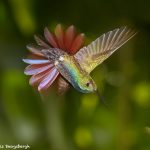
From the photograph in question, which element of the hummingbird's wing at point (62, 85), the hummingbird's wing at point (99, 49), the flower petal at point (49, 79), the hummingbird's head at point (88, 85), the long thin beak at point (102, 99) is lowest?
the long thin beak at point (102, 99)

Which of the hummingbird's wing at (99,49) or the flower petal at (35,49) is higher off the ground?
the flower petal at (35,49)

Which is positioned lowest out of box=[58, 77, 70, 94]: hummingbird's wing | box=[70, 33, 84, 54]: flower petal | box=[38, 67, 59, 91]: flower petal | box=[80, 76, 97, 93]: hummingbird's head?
box=[80, 76, 97, 93]: hummingbird's head

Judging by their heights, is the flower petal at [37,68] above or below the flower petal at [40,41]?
below

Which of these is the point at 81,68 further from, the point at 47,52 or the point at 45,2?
the point at 45,2

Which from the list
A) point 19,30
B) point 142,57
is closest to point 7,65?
point 19,30

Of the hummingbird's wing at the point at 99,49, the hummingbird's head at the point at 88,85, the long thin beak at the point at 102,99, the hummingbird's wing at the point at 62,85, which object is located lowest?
the long thin beak at the point at 102,99
